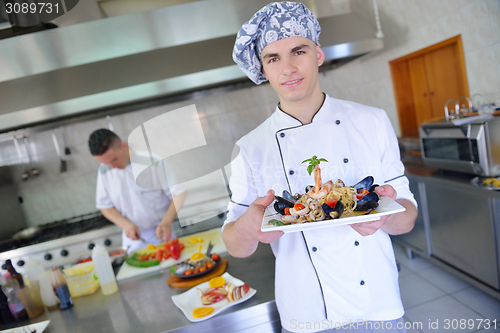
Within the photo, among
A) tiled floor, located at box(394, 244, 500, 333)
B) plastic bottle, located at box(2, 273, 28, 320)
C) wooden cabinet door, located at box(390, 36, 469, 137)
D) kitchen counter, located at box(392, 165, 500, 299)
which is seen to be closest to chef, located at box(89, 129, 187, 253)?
plastic bottle, located at box(2, 273, 28, 320)

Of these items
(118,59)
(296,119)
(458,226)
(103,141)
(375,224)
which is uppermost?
(118,59)

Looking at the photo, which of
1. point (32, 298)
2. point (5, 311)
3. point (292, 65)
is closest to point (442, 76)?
point (292, 65)

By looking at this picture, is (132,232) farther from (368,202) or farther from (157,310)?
(368,202)

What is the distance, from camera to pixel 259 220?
846 mm

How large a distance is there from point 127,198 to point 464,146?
90.5 inches

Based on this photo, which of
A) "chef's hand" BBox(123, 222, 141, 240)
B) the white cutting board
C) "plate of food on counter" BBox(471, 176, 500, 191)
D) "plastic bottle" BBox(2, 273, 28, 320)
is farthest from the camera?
"chef's hand" BBox(123, 222, 141, 240)

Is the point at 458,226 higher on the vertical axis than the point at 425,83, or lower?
lower

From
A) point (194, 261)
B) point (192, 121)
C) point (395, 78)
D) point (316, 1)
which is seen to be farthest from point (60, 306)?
point (395, 78)

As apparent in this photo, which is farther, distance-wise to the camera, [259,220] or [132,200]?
[132,200]

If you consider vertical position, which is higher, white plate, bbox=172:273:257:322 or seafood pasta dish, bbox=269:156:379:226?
seafood pasta dish, bbox=269:156:379:226

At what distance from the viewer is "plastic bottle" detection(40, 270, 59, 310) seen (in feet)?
4.62

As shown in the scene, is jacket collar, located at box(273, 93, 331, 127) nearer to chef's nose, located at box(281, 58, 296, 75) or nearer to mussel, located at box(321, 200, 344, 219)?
chef's nose, located at box(281, 58, 296, 75)

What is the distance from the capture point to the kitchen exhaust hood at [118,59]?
1.86 metres

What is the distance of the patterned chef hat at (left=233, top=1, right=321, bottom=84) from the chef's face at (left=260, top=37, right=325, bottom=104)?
2 centimetres
